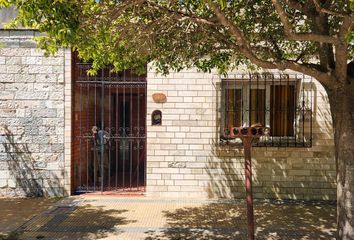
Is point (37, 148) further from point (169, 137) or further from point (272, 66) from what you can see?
point (272, 66)

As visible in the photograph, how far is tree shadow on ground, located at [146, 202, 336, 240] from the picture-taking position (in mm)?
5613

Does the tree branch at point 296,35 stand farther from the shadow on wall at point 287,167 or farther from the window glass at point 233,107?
the window glass at point 233,107

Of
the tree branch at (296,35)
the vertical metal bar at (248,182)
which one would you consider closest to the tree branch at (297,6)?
the tree branch at (296,35)

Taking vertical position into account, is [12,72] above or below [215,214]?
above

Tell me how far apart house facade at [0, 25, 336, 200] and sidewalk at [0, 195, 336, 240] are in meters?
0.51

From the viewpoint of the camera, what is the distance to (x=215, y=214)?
6754mm

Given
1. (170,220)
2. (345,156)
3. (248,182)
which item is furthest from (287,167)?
(248,182)

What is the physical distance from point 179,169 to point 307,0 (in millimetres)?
4546

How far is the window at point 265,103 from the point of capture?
796cm

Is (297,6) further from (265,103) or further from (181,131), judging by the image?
(181,131)

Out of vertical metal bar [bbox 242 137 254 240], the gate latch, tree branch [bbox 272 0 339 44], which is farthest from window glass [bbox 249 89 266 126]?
tree branch [bbox 272 0 339 44]

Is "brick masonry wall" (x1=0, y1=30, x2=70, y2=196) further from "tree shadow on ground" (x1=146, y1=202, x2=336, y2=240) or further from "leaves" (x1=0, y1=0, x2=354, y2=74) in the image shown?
"tree shadow on ground" (x1=146, y1=202, x2=336, y2=240)

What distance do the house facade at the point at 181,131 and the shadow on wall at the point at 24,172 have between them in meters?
0.02

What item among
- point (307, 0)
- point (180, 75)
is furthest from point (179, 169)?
point (307, 0)
